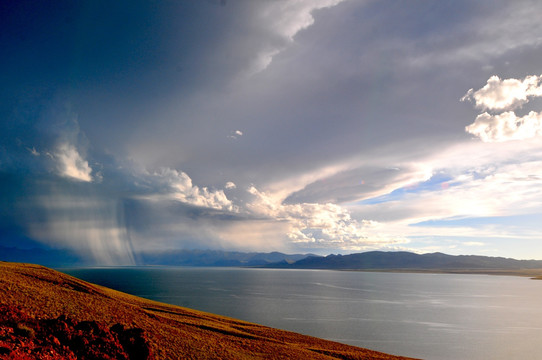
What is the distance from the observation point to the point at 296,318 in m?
80.3

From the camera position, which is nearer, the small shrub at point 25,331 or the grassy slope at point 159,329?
the small shrub at point 25,331

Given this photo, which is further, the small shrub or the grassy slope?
the grassy slope

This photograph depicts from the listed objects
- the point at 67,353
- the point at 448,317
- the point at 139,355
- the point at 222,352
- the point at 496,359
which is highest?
the point at 67,353

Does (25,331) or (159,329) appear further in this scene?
(159,329)

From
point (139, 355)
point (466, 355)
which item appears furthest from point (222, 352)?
point (466, 355)

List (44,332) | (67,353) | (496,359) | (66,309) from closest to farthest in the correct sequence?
(67,353) < (44,332) < (66,309) < (496,359)

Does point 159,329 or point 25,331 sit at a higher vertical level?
point 25,331

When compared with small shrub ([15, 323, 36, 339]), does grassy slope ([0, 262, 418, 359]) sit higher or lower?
lower

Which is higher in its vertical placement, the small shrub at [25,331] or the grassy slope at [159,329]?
the small shrub at [25,331]

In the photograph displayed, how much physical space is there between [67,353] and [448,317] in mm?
103778

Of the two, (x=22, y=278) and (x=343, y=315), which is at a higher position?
(x=22, y=278)

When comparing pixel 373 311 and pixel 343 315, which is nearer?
pixel 343 315

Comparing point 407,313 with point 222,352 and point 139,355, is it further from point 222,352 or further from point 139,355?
point 139,355

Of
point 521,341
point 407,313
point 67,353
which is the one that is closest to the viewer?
point 67,353
